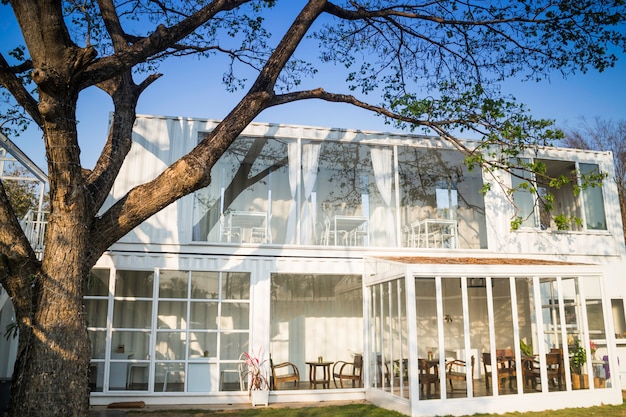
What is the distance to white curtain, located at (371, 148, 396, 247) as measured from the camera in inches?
464

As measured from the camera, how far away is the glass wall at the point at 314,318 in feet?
45.0

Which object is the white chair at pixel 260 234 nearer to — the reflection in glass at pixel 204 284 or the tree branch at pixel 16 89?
the reflection in glass at pixel 204 284

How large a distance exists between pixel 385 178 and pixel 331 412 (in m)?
5.12

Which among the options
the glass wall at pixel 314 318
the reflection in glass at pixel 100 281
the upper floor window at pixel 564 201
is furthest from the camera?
the glass wall at pixel 314 318

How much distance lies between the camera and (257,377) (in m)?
10.2

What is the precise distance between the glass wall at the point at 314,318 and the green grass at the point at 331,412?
13.4 feet

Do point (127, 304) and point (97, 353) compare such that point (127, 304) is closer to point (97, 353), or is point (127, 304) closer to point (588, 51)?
point (97, 353)

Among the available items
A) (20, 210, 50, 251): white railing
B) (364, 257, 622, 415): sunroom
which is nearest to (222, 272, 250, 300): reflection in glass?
(364, 257, 622, 415): sunroom

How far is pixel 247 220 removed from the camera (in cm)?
1126

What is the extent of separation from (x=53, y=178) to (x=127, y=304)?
6249 mm

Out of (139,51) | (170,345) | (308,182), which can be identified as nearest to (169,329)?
(170,345)

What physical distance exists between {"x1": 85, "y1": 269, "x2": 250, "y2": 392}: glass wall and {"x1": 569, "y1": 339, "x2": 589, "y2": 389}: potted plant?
20.0 ft

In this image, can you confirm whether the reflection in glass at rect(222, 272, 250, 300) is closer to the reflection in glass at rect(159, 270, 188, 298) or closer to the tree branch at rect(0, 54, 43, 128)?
the reflection in glass at rect(159, 270, 188, 298)

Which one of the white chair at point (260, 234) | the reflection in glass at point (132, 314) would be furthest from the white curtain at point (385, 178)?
the reflection in glass at point (132, 314)
